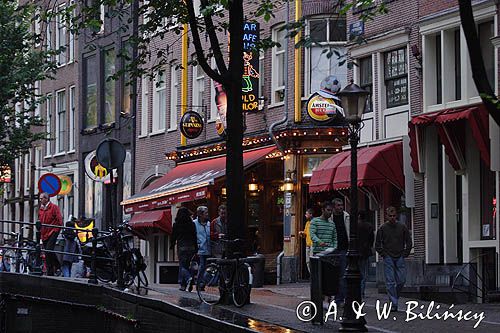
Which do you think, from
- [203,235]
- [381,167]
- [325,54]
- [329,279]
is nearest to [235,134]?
[329,279]

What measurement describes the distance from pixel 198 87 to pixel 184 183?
457 cm

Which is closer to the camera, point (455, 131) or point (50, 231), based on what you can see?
point (455, 131)

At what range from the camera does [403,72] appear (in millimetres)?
33656

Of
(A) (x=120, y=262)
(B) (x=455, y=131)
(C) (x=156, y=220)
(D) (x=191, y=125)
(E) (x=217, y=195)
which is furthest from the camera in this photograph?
(C) (x=156, y=220)

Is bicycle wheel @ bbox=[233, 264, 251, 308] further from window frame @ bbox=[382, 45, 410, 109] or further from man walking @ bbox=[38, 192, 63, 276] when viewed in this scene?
window frame @ bbox=[382, 45, 410, 109]

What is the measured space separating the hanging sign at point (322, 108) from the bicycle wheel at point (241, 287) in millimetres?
13396

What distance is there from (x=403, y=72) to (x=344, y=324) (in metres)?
15.5

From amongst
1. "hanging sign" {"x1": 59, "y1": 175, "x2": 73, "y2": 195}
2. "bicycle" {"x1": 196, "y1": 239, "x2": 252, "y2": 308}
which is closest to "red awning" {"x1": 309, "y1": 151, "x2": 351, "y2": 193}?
"bicycle" {"x1": 196, "y1": 239, "x2": 252, "y2": 308}

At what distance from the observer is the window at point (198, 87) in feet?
149

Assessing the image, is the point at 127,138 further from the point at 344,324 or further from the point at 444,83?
the point at 344,324

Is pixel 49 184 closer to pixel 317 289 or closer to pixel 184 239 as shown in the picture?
pixel 184 239

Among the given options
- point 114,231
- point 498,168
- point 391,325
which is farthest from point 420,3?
point 391,325

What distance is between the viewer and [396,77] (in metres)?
33.9

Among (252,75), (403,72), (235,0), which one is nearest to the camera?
(235,0)
